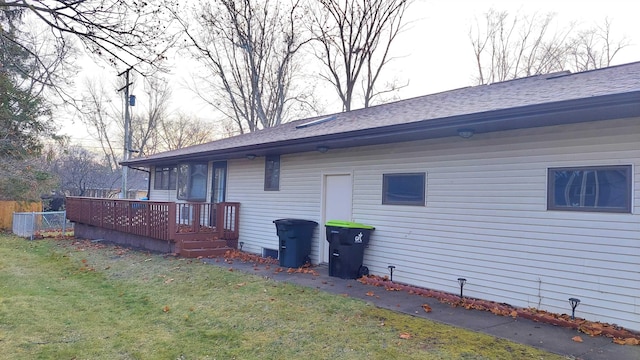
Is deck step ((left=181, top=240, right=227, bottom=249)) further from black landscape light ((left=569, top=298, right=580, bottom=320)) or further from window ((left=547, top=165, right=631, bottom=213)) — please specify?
black landscape light ((left=569, top=298, right=580, bottom=320))

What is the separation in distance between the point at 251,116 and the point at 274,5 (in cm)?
627

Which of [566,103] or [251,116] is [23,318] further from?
[251,116]

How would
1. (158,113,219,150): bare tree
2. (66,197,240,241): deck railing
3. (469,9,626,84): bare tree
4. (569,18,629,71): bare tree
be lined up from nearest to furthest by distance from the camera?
(66,197,240,241): deck railing → (569,18,629,71): bare tree → (469,9,626,84): bare tree → (158,113,219,150): bare tree

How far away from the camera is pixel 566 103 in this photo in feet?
15.0

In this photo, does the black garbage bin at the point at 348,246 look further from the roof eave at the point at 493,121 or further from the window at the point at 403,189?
the roof eave at the point at 493,121

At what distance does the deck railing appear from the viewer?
392 inches

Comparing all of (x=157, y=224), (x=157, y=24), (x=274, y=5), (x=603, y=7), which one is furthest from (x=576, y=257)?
(x=274, y=5)

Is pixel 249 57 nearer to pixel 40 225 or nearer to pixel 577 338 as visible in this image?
pixel 40 225

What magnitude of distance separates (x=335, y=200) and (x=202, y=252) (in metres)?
3.43

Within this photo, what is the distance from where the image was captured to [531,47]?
21.9 m

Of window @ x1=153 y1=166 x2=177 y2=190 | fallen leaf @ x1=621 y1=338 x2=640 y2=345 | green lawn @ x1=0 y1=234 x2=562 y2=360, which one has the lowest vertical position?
green lawn @ x1=0 y1=234 x2=562 y2=360

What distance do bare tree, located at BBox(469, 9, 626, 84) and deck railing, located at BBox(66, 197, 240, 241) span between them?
1771 cm

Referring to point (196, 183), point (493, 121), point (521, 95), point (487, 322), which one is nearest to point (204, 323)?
point (487, 322)

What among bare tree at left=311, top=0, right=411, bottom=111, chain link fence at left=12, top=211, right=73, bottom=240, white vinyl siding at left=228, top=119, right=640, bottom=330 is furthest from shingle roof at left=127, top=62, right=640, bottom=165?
bare tree at left=311, top=0, right=411, bottom=111
